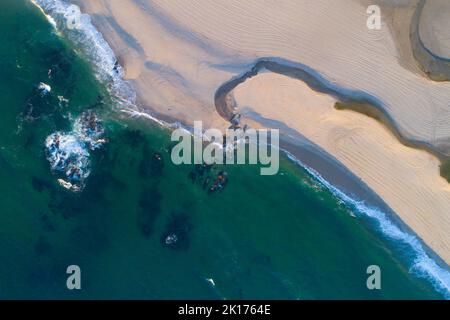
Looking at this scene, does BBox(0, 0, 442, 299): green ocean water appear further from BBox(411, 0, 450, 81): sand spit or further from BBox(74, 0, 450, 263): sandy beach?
BBox(411, 0, 450, 81): sand spit

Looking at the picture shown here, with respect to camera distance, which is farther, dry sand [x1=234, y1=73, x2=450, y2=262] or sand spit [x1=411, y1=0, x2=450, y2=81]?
dry sand [x1=234, y1=73, x2=450, y2=262]

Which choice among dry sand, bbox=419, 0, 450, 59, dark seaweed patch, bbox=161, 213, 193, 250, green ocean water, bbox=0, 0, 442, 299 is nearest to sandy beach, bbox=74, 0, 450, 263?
dry sand, bbox=419, 0, 450, 59

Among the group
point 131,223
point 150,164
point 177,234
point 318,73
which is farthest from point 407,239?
point 131,223

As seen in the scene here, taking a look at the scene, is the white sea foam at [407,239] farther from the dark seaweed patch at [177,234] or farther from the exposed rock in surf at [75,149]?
the exposed rock in surf at [75,149]

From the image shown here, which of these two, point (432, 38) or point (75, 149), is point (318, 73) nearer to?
point (432, 38)

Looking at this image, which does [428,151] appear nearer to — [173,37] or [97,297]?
[173,37]

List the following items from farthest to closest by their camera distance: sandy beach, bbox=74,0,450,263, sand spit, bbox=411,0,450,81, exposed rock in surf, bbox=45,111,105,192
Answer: exposed rock in surf, bbox=45,111,105,192 < sandy beach, bbox=74,0,450,263 < sand spit, bbox=411,0,450,81

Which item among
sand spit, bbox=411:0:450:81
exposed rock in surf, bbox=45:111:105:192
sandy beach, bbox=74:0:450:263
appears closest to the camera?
sand spit, bbox=411:0:450:81
